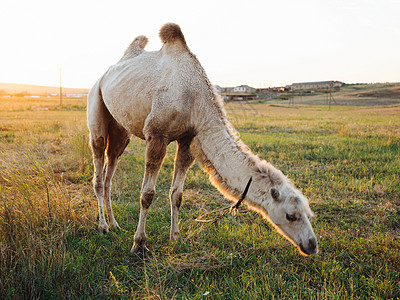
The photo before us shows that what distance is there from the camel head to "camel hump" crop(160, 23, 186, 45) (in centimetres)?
275

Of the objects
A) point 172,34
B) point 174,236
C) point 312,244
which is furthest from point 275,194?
point 172,34

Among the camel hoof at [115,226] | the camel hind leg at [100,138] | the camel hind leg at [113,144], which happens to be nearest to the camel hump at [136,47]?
the camel hind leg at [100,138]

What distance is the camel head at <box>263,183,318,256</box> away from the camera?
3393 mm

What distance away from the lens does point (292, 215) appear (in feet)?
11.4

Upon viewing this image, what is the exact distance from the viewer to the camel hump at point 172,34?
15.2 feet

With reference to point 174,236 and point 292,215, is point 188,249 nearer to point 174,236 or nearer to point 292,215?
point 174,236

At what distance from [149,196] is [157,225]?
895mm

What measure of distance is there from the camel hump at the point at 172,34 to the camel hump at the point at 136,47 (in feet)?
3.01

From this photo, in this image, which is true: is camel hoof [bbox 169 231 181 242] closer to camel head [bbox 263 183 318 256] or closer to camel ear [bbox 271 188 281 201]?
camel head [bbox 263 183 318 256]

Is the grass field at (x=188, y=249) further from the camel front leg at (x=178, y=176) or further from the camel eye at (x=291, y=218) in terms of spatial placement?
the camel eye at (x=291, y=218)

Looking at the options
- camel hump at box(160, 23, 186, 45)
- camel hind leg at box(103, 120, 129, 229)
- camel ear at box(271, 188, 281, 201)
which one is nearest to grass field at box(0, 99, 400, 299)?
camel hind leg at box(103, 120, 129, 229)

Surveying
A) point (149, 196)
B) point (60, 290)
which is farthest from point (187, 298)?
point (149, 196)

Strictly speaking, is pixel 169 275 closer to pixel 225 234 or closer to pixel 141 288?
pixel 141 288

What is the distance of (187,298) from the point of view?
3229 millimetres
